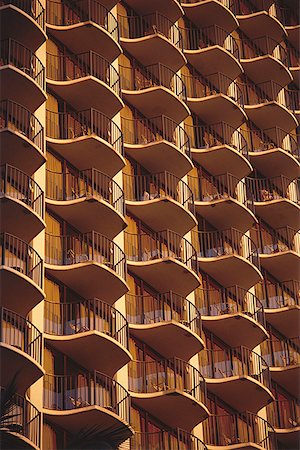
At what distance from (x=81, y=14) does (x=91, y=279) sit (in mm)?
11194

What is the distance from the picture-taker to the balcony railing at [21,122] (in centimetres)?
4172

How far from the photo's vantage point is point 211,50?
5375cm

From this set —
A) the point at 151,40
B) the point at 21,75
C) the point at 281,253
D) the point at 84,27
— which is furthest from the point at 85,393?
the point at 151,40

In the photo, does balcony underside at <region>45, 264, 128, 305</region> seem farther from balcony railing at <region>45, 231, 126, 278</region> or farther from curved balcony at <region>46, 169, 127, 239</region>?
curved balcony at <region>46, 169, 127, 239</region>

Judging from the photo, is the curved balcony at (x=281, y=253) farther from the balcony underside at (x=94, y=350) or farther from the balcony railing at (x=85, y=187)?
the balcony underside at (x=94, y=350)

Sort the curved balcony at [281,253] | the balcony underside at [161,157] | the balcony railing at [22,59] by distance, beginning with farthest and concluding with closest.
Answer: the curved balcony at [281,253] → the balcony underside at [161,157] → the balcony railing at [22,59]

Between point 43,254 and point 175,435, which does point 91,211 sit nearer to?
point 43,254

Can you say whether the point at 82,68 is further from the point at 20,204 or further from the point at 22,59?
the point at 20,204

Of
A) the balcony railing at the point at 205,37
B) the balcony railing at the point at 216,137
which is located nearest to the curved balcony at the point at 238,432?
the balcony railing at the point at 216,137

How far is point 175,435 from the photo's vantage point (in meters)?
44.8

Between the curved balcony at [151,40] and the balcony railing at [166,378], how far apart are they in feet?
39.5

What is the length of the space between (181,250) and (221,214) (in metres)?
3.44

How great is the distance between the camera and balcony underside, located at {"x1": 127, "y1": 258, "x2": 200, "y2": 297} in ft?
A: 150

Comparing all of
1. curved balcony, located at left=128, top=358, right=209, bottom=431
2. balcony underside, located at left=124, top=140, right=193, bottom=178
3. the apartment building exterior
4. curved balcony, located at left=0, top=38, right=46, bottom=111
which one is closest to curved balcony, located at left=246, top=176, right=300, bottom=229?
the apartment building exterior
